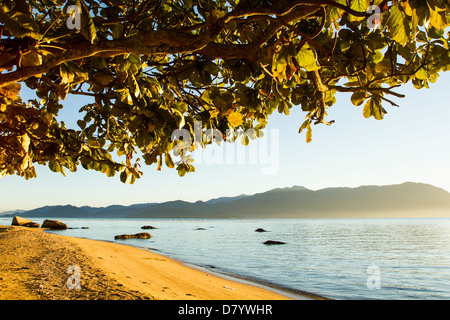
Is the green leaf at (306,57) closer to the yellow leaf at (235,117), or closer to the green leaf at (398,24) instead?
the green leaf at (398,24)

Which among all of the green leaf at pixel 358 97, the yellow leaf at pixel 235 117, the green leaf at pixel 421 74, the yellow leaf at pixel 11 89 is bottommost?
the yellow leaf at pixel 235 117

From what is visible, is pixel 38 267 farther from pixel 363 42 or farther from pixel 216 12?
pixel 363 42

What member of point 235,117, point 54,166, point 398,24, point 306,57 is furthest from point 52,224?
point 398,24

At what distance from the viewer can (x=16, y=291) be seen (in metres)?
5.03

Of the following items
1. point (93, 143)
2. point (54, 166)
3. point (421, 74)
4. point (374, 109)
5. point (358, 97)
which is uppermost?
point (421, 74)

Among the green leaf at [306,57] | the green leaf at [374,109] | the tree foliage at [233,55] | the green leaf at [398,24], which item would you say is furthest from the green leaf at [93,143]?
the green leaf at [398,24]

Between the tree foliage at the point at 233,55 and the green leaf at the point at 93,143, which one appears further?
the green leaf at the point at 93,143

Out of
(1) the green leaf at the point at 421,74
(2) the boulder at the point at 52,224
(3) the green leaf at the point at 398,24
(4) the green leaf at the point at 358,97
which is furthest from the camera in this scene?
(2) the boulder at the point at 52,224

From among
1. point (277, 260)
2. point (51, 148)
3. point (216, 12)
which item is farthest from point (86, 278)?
point (277, 260)

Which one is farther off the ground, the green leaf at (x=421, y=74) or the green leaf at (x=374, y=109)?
the green leaf at (x=421, y=74)

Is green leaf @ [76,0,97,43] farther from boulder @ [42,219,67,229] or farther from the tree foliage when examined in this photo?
boulder @ [42,219,67,229]

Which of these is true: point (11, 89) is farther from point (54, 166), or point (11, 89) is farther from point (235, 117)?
point (235, 117)

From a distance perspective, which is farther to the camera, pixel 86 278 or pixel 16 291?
pixel 86 278

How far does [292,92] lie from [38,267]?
328 inches
